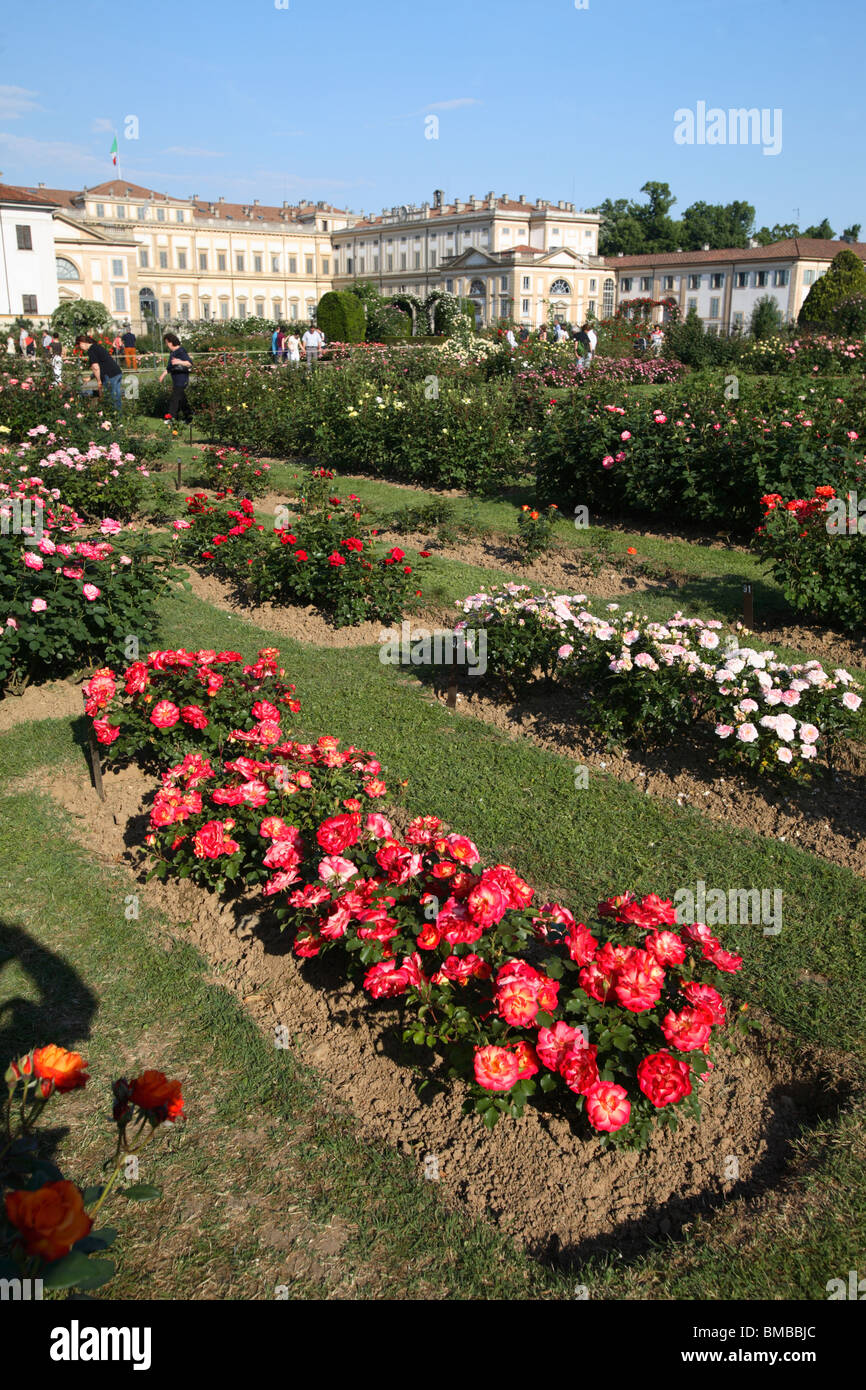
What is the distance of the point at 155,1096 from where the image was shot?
1.86 meters

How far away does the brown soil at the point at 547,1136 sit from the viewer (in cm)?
277

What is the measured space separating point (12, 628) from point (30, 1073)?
4.16 metres

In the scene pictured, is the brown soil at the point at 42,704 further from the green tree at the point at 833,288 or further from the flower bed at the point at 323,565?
the green tree at the point at 833,288

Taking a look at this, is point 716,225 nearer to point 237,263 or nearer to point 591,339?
point 237,263

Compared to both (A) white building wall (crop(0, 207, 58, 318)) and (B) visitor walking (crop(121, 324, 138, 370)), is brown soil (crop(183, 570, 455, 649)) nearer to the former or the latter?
(B) visitor walking (crop(121, 324, 138, 370))

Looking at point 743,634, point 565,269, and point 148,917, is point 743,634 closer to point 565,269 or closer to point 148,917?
point 148,917

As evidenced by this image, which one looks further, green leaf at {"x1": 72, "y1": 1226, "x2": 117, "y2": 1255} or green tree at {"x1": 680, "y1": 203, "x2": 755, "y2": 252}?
green tree at {"x1": 680, "y1": 203, "x2": 755, "y2": 252}

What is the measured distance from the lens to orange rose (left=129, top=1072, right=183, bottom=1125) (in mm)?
1855

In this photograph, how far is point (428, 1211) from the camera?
2.77 metres

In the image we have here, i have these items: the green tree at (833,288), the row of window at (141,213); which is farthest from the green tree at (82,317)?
the row of window at (141,213)

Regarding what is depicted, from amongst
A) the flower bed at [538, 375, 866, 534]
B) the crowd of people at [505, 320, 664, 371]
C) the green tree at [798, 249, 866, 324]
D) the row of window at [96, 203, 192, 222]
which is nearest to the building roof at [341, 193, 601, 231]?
the row of window at [96, 203, 192, 222]

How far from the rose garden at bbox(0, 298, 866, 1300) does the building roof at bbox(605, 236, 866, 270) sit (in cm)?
6954

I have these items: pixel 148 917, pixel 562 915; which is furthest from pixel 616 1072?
pixel 148 917

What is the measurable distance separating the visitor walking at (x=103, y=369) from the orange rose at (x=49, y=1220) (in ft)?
44.4
